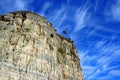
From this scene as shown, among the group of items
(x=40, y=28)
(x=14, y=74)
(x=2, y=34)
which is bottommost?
(x=14, y=74)

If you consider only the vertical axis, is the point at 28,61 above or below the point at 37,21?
below

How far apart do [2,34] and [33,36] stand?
791 centimetres

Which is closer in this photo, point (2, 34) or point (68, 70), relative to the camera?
point (2, 34)

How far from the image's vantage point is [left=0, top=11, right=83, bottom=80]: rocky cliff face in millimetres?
45594

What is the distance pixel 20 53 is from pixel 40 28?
12763mm

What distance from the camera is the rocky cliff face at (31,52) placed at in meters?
45.6

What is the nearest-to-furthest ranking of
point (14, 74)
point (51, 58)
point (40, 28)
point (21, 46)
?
1. point (14, 74)
2. point (21, 46)
3. point (51, 58)
4. point (40, 28)

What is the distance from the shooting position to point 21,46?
49.7 m

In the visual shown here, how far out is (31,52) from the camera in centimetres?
5028

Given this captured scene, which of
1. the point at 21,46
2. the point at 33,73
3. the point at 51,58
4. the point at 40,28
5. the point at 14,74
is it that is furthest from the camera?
the point at 40,28

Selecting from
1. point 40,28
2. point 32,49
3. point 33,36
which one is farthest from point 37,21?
point 32,49

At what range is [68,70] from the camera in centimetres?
5994

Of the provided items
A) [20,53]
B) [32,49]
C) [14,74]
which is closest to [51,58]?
[32,49]

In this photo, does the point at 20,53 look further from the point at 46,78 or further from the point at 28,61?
the point at 46,78
